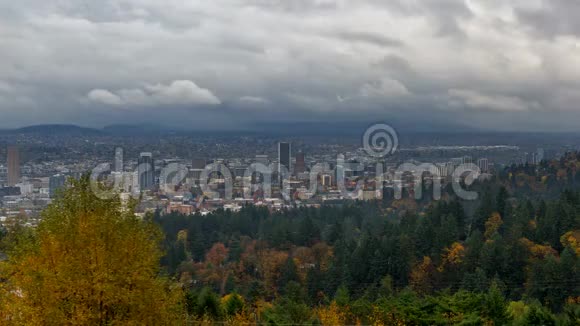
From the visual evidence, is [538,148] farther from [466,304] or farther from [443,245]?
[466,304]

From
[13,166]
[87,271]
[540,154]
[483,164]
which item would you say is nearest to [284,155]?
[483,164]

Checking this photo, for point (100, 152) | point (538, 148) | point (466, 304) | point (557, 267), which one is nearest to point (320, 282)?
point (557, 267)

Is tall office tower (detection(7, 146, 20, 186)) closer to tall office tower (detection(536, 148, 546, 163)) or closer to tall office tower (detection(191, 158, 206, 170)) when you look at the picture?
tall office tower (detection(191, 158, 206, 170))

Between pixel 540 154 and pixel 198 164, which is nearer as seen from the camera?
pixel 198 164

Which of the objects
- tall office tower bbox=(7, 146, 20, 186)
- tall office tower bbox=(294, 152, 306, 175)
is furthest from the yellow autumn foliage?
tall office tower bbox=(294, 152, 306, 175)

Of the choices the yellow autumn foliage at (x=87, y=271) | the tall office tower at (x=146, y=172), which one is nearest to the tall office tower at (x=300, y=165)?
the tall office tower at (x=146, y=172)

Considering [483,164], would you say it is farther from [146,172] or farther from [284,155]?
[146,172]
